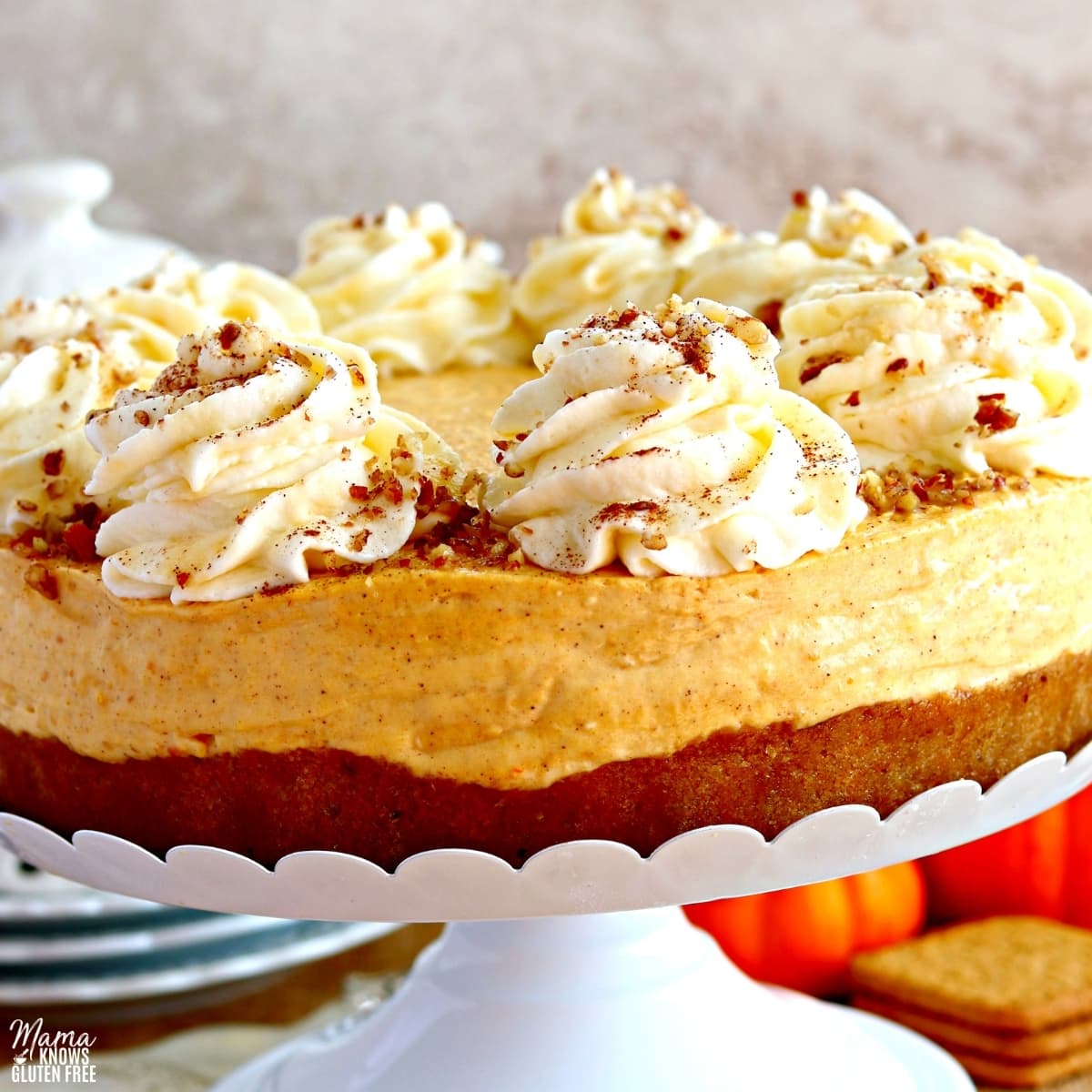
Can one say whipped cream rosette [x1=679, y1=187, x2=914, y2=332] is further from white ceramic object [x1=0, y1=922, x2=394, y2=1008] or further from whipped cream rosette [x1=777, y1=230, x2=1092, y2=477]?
white ceramic object [x1=0, y1=922, x2=394, y2=1008]

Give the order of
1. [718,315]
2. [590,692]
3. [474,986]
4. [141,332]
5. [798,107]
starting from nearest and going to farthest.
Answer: [590,692] < [718,315] < [474,986] < [141,332] < [798,107]

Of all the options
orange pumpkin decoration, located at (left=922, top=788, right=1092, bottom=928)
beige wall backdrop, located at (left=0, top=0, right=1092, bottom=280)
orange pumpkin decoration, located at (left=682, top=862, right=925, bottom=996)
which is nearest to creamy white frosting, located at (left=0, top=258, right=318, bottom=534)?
orange pumpkin decoration, located at (left=682, top=862, right=925, bottom=996)

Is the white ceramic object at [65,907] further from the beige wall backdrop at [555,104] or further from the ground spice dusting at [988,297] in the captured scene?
the beige wall backdrop at [555,104]

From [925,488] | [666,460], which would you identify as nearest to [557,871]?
[666,460]

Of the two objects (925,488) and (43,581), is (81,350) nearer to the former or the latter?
(43,581)

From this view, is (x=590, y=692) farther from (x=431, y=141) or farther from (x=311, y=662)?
(x=431, y=141)

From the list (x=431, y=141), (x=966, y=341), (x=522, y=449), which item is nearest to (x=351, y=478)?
(x=522, y=449)
